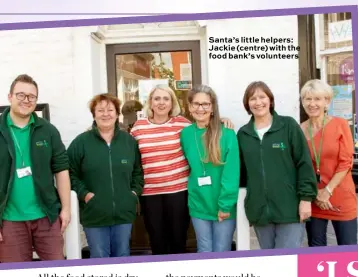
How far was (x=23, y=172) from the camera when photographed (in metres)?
2.24

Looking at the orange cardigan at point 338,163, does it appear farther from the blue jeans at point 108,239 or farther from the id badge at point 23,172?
the id badge at point 23,172

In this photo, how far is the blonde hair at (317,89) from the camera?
2.39 m

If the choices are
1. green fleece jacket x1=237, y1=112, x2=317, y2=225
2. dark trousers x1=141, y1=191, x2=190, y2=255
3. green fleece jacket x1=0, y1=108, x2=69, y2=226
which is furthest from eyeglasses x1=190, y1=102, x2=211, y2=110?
green fleece jacket x1=0, y1=108, x2=69, y2=226

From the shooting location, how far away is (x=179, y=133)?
2455mm

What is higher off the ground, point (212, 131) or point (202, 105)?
point (202, 105)

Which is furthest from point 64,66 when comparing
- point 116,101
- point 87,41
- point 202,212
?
point 202,212

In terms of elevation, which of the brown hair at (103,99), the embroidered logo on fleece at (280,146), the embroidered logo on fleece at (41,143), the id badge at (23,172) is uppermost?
the brown hair at (103,99)

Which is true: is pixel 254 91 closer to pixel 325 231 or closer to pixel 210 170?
pixel 210 170

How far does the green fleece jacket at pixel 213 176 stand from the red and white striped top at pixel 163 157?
51 mm

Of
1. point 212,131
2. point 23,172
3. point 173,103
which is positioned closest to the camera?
point 23,172

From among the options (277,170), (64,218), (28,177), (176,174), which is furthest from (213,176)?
(28,177)

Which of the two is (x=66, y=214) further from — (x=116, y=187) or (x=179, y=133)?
(x=179, y=133)

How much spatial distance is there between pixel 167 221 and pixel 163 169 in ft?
1.05

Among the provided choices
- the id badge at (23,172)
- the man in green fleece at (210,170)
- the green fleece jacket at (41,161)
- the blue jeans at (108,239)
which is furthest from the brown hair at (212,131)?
the id badge at (23,172)
